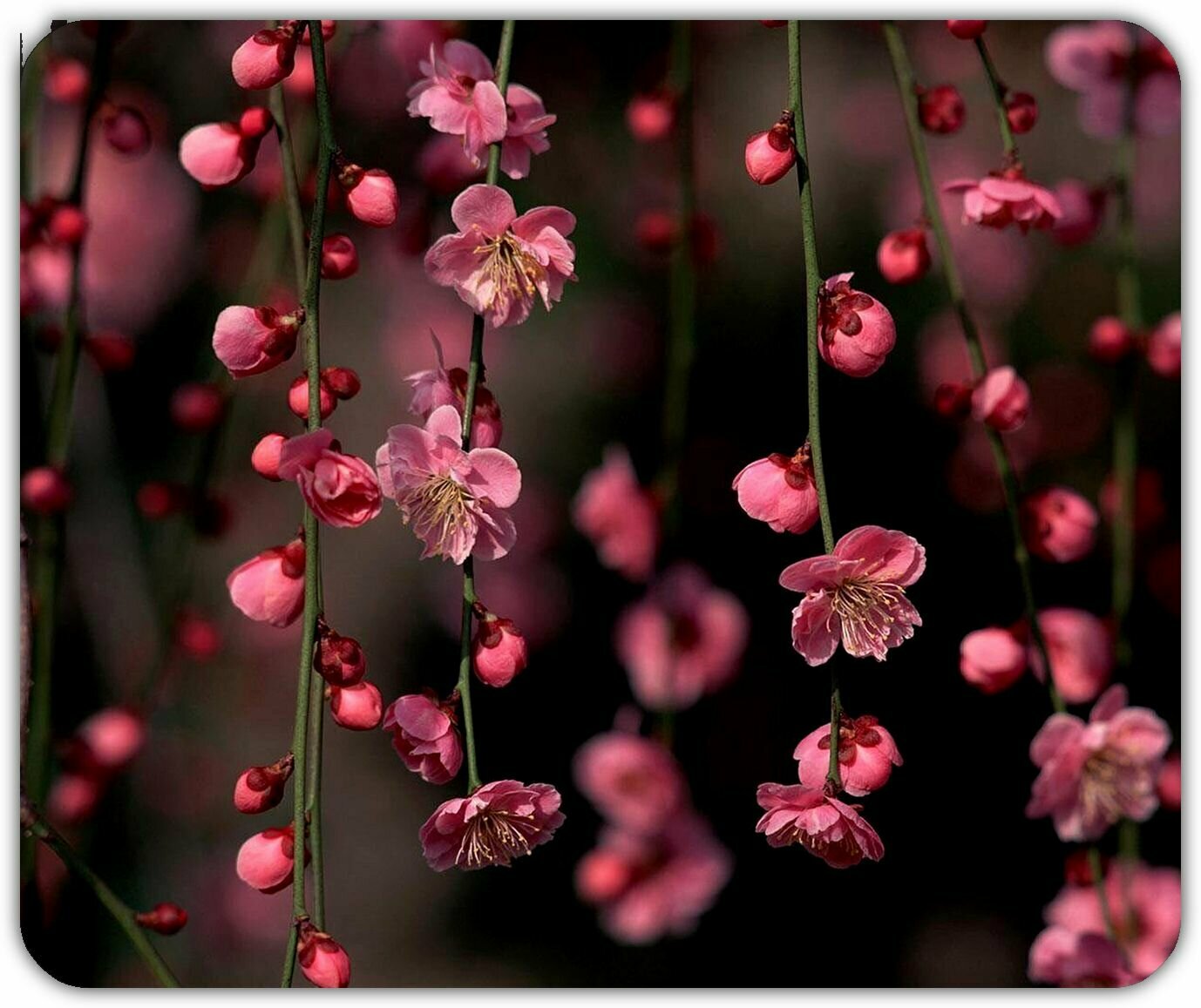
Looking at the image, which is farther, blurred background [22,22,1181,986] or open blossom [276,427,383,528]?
blurred background [22,22,1181,986]

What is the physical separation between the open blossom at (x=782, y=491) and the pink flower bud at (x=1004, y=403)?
184 mm

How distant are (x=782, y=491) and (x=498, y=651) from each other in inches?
6.0

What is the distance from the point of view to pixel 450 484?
682mm

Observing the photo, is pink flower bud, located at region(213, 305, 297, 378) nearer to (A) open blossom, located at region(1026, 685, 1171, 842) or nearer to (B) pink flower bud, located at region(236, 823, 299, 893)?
(B) pink flower bud, located at region(236, 823, 299, 893)

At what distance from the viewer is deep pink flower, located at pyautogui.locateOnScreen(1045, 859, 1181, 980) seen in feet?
3.08

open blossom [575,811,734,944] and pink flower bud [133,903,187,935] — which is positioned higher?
pink flower bud [133,903,187,935]

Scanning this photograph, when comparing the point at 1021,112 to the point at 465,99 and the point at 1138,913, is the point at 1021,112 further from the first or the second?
the point at 1138,913

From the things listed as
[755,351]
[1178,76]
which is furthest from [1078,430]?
[1178,76]

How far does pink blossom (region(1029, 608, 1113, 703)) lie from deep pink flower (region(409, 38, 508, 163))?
47cm

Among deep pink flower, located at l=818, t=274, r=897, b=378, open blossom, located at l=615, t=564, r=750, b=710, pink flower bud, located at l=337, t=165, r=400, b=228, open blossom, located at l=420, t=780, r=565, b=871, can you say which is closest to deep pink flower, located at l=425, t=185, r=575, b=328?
pink flower bud, located at l=337, t=165, r=400, b=228

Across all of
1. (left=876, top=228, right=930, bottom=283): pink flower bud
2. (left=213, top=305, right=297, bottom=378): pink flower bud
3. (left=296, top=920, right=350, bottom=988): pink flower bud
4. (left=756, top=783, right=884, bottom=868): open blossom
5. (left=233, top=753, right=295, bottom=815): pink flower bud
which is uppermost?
(left=876, top=228, right=930, bottom=283): pink flower bud

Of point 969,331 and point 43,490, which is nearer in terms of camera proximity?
point 969,331

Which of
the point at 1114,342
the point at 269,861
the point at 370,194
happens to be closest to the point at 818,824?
the point at 269,861

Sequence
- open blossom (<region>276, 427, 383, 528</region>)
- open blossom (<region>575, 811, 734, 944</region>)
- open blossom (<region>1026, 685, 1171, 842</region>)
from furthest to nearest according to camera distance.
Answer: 1. open blossom (<region>575, 811, 734, 944</region>)
2. open blossom (<region>1026, 685, 1171, 842</region>)
3. open blossom (<region>276, 427, 383, 528</region>)
